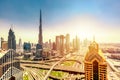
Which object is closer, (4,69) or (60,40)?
(4,69)

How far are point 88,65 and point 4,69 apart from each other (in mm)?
2864

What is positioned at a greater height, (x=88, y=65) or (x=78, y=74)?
(x=88, y=65)

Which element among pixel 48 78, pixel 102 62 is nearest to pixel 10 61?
pixel 48 78

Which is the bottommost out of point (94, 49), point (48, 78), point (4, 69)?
point (48, 78)

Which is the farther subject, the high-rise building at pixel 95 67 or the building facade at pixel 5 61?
the building facade at pixel 5 61

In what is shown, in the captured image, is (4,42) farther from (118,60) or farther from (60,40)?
(118,60)

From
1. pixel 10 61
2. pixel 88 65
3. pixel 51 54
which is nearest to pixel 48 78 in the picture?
pixel 10 61

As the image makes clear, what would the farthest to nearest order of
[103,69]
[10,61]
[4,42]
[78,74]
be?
[4,42] < [78,74] < [10,61] < [103,69]

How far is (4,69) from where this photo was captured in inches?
270

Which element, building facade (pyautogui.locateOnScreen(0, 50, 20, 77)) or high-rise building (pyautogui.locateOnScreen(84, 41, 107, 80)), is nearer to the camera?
high-rise building (pyautogui.locateOnScreen(84, 41, 107, 80))

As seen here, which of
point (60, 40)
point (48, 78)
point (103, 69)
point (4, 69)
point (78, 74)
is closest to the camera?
point (103, 69)

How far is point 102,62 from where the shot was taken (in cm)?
554

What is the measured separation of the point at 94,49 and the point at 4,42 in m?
10.8

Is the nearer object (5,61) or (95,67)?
(95,67)
